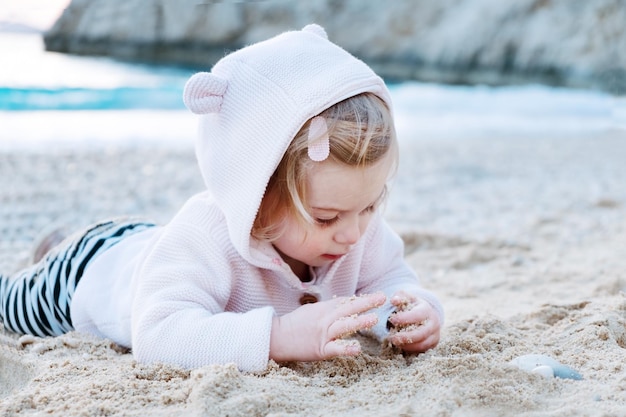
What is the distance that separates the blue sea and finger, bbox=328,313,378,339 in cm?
517

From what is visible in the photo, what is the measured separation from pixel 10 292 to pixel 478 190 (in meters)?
3.43

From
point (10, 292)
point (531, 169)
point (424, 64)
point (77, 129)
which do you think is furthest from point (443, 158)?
point (424, 64)

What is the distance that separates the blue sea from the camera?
25.3 ft

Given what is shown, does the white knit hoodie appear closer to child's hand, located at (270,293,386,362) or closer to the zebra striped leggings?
child's hand, located at (270,293,386,362)

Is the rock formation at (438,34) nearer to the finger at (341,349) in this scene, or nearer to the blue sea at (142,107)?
the blue sea at (142,107)

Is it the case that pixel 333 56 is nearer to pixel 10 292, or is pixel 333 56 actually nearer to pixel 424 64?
pixel 10 292

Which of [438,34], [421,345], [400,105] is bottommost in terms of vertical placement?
[421,345]

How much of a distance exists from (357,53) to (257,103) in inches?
660

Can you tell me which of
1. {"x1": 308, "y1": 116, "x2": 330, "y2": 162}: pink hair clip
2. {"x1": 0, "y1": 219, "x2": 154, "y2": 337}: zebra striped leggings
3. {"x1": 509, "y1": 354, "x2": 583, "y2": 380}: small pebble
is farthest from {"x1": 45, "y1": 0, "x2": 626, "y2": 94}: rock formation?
{"x1": 509, "y1": 354, "x2": 583, "y2": 380}: small pebble

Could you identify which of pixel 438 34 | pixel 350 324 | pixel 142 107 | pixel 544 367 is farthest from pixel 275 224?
pixel 438 34

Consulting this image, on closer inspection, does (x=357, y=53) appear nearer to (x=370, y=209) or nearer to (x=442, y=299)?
(x=442, y=299)

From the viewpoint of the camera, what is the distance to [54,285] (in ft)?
8.07

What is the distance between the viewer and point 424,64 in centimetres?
1736

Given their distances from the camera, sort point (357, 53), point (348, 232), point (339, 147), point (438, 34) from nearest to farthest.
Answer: point (339, 147)
point (348, 232)
point (438, 34)
point (357, 53)
